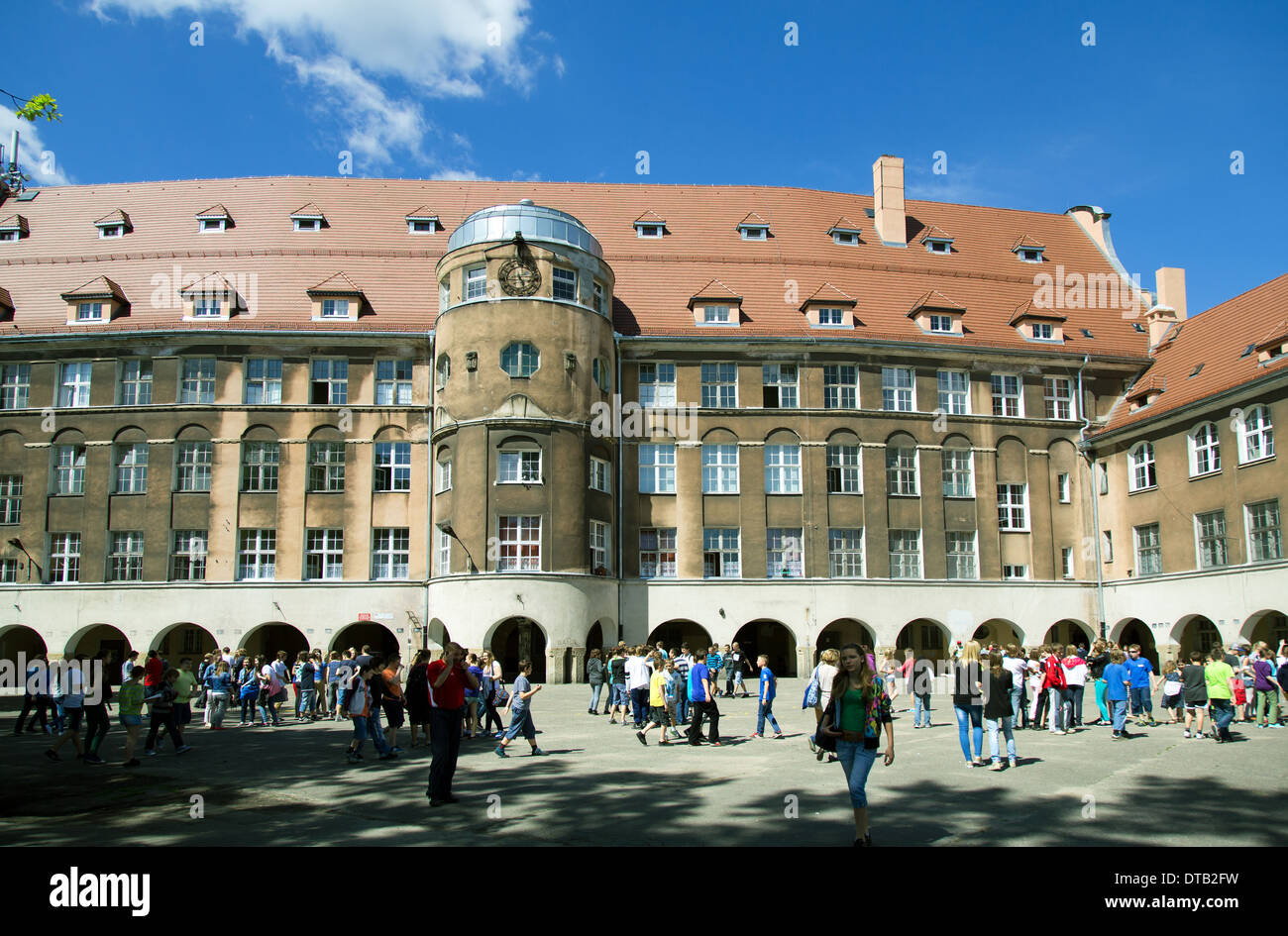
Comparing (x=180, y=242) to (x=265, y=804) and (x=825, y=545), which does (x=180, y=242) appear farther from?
(x=265, y=804)

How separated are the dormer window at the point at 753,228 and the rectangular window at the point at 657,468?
39.3ft

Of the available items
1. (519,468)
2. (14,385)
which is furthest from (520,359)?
(14,385)

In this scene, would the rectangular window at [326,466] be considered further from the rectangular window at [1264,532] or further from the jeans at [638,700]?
the rectangular window at [1264,532]

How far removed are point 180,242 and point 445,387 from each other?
15970 mm

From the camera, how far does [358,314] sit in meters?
39.3

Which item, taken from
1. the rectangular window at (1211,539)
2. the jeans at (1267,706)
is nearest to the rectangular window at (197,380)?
the jeans at (1267,706)

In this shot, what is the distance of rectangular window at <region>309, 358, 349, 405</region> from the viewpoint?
38344mm

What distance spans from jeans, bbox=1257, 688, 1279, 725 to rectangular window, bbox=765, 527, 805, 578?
18.6 m

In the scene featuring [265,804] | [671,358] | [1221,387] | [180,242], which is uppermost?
[180,242]

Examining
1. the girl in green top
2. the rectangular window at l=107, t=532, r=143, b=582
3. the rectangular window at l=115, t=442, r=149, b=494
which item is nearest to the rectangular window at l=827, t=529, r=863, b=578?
the rectangular window at l=107, t=532, r=143, b=582

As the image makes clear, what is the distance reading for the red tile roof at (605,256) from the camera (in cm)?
4006

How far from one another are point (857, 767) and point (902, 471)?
3111 cm

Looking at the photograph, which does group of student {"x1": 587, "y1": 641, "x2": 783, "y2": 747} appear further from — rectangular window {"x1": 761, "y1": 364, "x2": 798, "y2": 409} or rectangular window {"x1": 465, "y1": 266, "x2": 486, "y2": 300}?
rectangular window {"x1": 761, "y1": 364, "x2": 798, "y2": 409}

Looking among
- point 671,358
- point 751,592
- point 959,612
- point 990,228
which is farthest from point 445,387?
point 990,228
